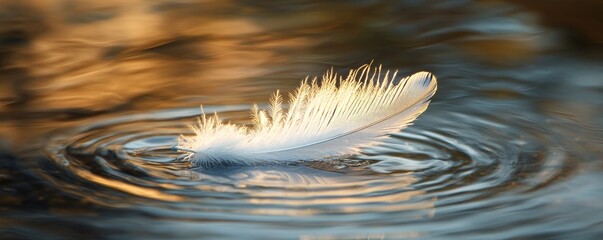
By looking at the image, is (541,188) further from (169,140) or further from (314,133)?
(169,140)

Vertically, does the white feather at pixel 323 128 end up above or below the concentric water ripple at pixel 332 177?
above

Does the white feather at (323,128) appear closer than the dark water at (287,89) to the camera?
No

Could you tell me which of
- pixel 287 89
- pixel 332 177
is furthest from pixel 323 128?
pixel 287 89

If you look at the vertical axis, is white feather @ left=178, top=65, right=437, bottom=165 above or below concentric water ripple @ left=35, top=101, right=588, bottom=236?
above

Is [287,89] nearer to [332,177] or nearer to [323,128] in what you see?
[323,128]

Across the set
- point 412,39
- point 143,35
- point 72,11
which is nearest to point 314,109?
point 412,39
